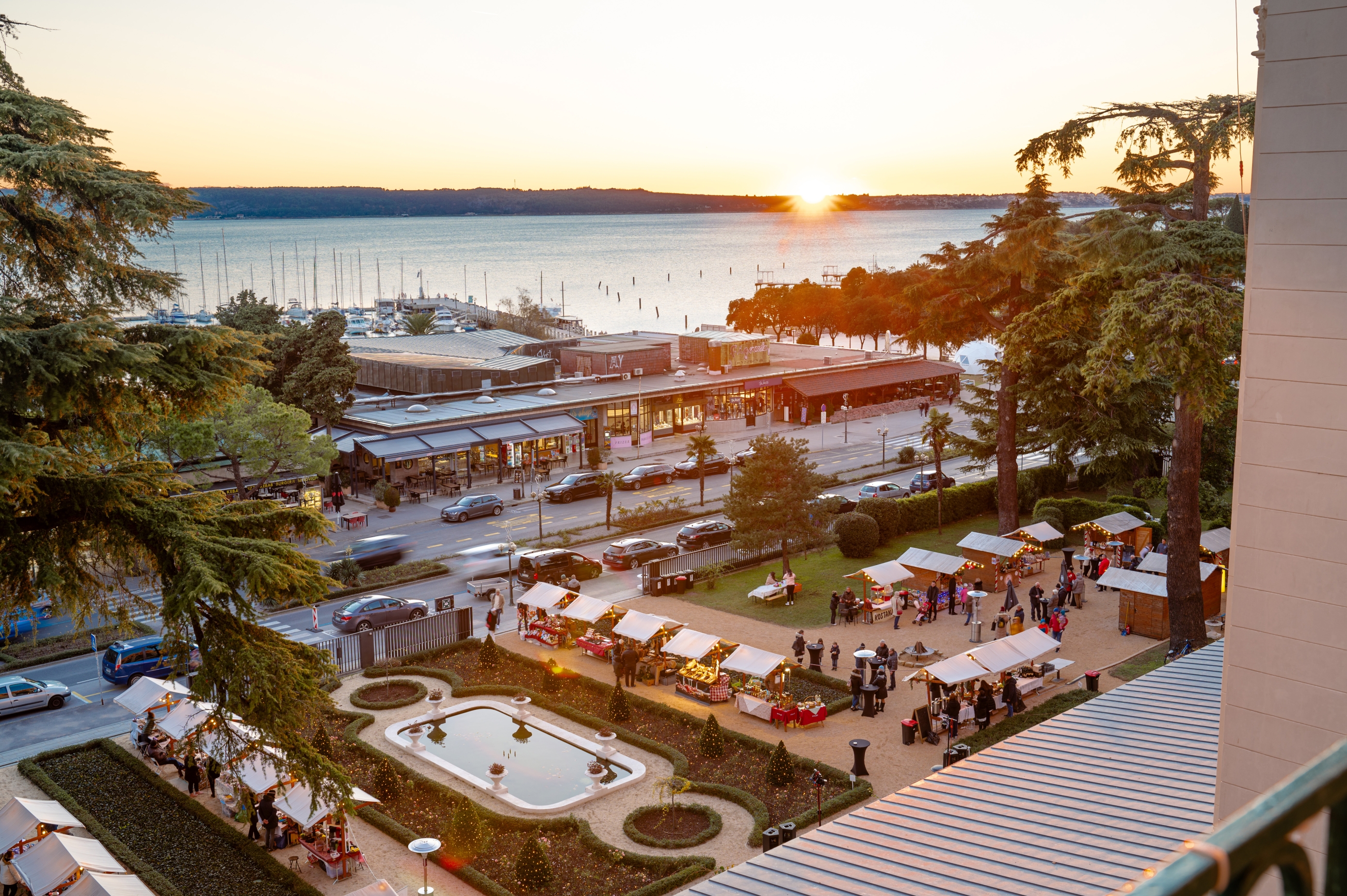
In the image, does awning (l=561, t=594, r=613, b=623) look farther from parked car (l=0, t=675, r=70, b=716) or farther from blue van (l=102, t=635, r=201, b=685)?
parked car (l=0, t=675, r=70, b=716)

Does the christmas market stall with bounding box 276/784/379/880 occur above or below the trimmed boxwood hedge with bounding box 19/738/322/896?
above

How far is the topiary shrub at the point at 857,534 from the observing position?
44.8 metres

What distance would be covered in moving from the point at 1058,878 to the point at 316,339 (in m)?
51.8

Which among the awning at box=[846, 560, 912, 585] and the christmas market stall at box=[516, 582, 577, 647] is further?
the awning at box=[846, 560, 912, 585]

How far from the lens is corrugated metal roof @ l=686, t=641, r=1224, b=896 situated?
15.0 meters

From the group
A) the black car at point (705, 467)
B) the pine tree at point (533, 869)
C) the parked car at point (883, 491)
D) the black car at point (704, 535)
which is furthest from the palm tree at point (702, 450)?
the pine tree at point (533, 869)

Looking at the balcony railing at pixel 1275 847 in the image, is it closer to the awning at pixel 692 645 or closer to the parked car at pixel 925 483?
the awning at pixel 692 645

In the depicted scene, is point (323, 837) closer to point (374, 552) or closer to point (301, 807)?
point (301, 807)

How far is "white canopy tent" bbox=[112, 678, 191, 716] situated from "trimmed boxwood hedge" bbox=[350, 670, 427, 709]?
15.3 feet

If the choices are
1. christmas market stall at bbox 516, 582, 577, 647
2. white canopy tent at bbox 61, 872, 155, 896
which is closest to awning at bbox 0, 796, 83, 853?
white canopy tent at bbox 61, 872, 155, 896

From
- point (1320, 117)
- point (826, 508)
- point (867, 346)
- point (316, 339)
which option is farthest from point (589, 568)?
point (867, 346)

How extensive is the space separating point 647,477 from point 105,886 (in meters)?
41.1

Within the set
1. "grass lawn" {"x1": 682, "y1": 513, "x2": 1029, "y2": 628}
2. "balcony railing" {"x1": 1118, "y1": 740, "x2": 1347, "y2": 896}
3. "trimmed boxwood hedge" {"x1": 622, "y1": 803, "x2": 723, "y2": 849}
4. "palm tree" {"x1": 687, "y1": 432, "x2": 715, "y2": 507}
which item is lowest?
"trimmed boxwood hedge" {"x1": 622, "y1": 803, "x2": 723, "y2": 849}

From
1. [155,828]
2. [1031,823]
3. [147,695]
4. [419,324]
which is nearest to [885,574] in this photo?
[1031,823]
